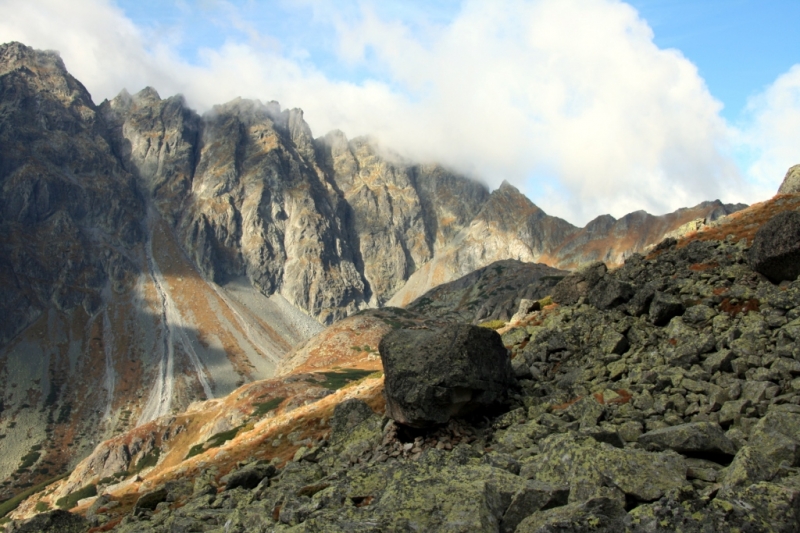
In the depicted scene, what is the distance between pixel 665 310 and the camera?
81.3 ft

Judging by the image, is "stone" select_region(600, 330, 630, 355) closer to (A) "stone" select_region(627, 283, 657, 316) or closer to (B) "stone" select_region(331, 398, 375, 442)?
(A) "stone" select_region(627, 283, 657, 316)

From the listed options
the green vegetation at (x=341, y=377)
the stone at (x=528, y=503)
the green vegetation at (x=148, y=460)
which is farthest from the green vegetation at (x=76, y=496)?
the stone at (x=528, y=503)

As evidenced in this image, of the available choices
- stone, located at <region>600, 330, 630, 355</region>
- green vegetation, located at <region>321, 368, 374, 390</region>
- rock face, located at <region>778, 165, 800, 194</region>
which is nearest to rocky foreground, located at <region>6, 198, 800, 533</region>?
stone, located at <region>600, 330, 630, 355</region>

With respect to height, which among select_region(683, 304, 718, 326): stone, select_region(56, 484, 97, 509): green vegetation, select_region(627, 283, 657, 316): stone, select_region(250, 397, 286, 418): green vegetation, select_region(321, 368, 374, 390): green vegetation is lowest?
select_region(56, 484, 97, 509): green vegetation

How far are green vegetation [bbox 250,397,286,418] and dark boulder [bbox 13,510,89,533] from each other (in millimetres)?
56678

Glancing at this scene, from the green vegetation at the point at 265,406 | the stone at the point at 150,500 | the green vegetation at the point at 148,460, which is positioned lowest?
the green vegetation at the point at 148,460

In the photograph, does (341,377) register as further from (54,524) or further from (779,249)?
(779,249)

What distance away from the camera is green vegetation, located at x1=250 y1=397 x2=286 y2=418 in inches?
3159

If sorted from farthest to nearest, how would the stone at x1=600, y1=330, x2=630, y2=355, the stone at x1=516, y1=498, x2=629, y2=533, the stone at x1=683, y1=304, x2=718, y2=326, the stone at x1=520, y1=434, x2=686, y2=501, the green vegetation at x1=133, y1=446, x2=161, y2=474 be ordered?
the green vegetation at x1=133, y1=446, x2=161, y2=474
the stone at x1=600, y1=330, x2=630, y2=355
the stone at x1=683, y1=304, x2=718, y2=326
the stone at x1=520, y1=434, x2=686, y2=501
the stone at x1=516, y1=498, x2=629, y2=533

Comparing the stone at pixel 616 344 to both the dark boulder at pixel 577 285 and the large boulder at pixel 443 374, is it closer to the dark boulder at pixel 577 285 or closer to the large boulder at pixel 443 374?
the large boulder at pixel 443 374

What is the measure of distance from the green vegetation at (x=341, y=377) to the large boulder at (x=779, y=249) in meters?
73.9

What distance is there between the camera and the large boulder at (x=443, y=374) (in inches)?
816

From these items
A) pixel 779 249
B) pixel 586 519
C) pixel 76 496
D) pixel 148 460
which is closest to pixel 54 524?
pixel 586 519

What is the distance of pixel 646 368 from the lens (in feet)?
69.7
